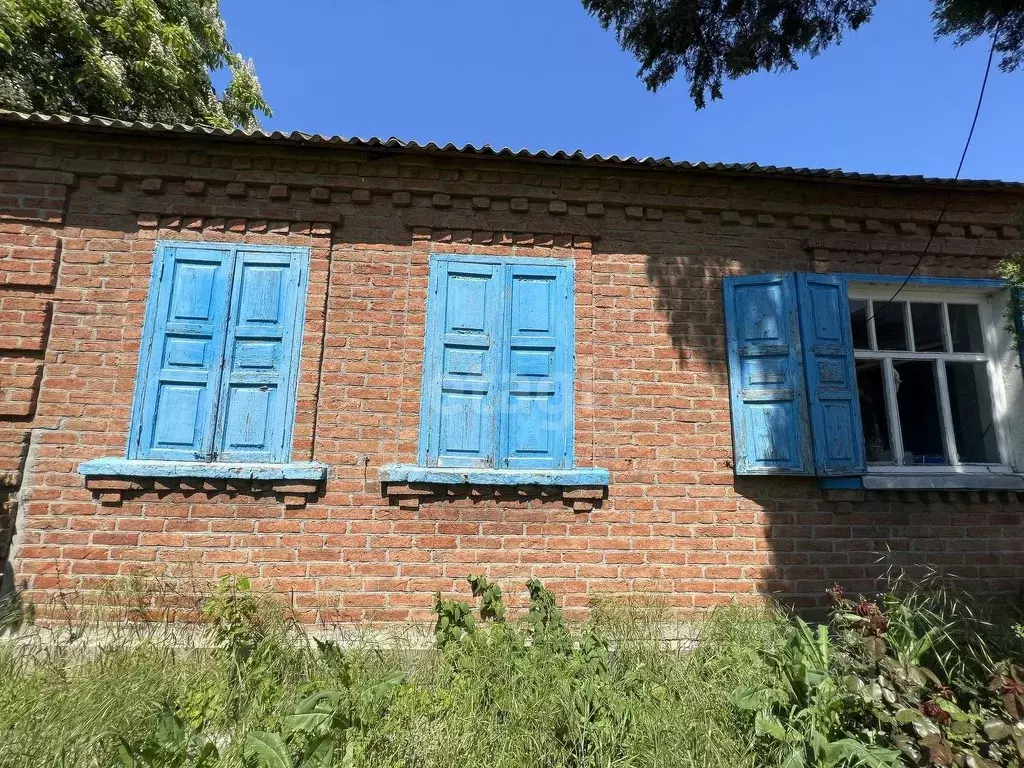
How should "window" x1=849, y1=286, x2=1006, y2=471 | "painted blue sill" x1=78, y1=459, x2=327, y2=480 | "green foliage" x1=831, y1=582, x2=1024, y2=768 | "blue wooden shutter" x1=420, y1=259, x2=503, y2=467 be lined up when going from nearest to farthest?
"green foliage" x1=831, y1=582, x2=1024, y2=768 → "painted blue sill" x1=78, y1=459, x2=327, y2=480 → "blue wooden shutter" x1=420, y1=259, x2=503, y2=467 → "window" x1=849, y1=286, x2=1006, y2=471

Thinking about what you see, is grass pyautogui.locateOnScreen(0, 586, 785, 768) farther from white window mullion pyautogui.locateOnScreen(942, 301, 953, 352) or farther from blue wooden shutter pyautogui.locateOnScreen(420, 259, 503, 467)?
white window mullion pyautogui.locateOnScreen(942, 301, 953, 352)

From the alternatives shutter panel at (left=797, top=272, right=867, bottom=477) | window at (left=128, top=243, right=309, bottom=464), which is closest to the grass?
window at (left=128, top=243, right=309, bottom=464)

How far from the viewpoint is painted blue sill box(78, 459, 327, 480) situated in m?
3.91

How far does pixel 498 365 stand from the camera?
4.36m

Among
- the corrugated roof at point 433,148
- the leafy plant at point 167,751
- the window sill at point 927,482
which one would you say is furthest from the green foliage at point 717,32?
the leafy plant at point 167,751

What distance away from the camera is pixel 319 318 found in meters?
4.31

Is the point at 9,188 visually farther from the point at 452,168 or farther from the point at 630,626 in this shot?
the point at 630,626

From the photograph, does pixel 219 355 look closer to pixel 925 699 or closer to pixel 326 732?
pixel 326 732

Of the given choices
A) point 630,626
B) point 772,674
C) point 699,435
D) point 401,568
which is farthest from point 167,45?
point 772,674

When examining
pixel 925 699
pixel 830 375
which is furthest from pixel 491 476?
pixel 830 375

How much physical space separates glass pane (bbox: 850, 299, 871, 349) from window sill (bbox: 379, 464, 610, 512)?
2685mm

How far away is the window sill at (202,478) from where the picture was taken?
154 inches

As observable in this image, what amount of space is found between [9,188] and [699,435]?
5.71 m

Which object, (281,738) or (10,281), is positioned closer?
(281,738)
